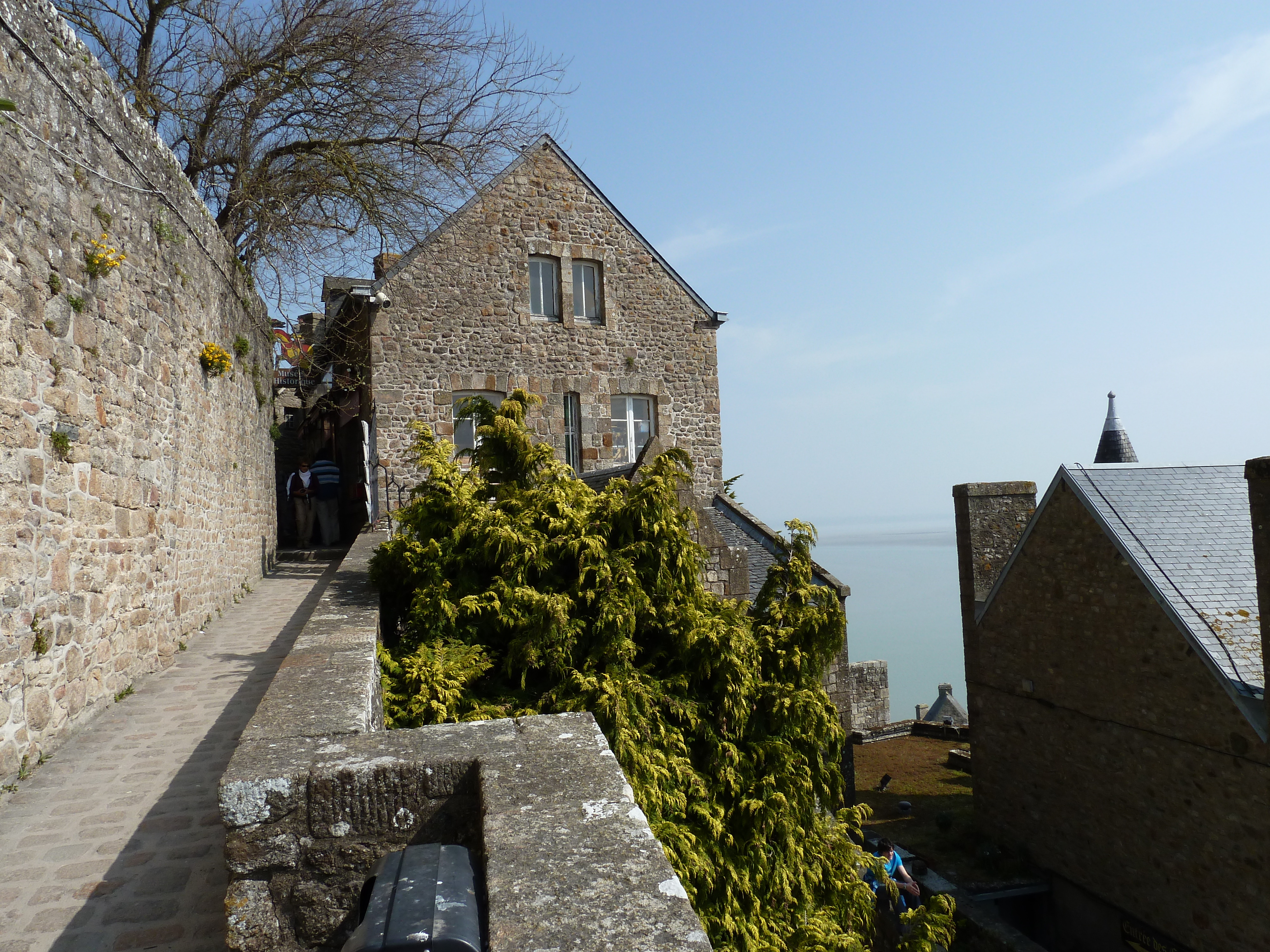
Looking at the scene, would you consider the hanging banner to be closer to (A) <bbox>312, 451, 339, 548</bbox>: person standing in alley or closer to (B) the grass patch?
(A) <bbox>312, 451, 339, 548</bbox>: person standing in alley

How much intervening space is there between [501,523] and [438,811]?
3.09 metres

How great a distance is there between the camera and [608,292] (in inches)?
640

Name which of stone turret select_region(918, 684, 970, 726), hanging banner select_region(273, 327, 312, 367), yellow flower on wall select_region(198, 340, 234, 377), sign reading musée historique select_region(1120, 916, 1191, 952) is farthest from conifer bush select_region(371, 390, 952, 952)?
stone turret select_region(918, 684, 970, 726)

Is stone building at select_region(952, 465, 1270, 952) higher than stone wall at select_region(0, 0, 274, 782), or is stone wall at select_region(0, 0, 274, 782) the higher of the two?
stone wall at select_region(0, 0, 274, 782)

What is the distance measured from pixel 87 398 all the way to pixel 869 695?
1928 cm

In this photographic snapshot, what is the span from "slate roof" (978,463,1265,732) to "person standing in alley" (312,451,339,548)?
38.8ft

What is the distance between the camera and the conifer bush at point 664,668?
15.6ft

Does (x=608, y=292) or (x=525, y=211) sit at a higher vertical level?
(x=525, y=211)

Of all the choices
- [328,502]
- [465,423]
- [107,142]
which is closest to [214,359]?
[107,142]

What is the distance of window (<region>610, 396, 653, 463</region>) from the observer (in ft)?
53.5

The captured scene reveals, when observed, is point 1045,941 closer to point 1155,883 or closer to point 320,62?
point 1155,883

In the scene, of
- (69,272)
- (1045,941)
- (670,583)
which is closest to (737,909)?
(670,583)

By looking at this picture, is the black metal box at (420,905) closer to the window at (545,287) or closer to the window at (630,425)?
the window at (630,425)

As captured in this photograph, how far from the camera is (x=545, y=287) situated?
16.0 meters
